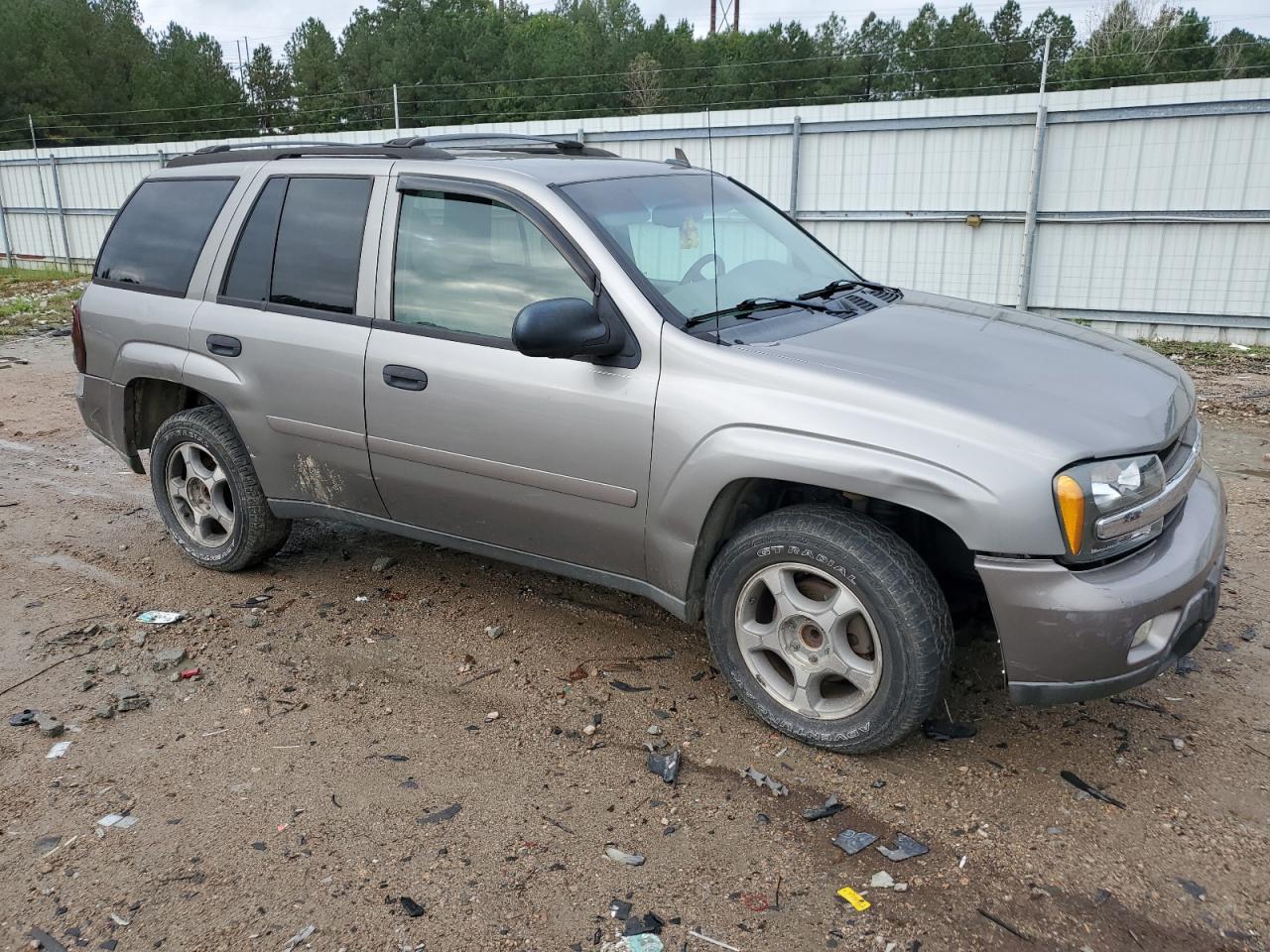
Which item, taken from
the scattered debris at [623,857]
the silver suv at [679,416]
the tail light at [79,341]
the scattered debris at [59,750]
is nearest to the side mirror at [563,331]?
the silver suv at [679,416]

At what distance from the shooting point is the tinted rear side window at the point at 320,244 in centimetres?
411

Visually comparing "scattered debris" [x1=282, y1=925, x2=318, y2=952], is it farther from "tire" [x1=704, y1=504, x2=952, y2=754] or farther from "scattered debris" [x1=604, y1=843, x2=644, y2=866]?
"tire" [x1=704, y1=504, x2=952, y2=754]

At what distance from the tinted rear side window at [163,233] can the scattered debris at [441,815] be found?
286 cm

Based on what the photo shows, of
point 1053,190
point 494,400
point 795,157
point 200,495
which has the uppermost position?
point 795,157

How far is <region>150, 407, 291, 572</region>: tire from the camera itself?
4609 millimetres

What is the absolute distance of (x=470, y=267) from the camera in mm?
3834

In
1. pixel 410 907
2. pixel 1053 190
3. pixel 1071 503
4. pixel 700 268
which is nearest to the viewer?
pixel 410 907

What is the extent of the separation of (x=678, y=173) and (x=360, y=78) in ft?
152

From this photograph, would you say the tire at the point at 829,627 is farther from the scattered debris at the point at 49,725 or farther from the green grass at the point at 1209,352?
the green grass at the point at 1209,352

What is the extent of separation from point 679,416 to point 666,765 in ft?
3.74

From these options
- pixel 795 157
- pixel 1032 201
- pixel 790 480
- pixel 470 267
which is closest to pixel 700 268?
pixel 470 267

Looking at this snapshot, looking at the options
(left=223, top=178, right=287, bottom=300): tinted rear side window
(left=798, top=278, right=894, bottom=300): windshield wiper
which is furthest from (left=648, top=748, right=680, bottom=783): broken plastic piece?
(left=223, top=178, right=287, bottom=300): tinted rear side window

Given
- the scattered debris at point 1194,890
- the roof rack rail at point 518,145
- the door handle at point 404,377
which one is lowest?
the scattered debris at point 1194,890

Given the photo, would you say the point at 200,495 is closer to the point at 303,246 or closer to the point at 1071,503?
the point at 303,246
